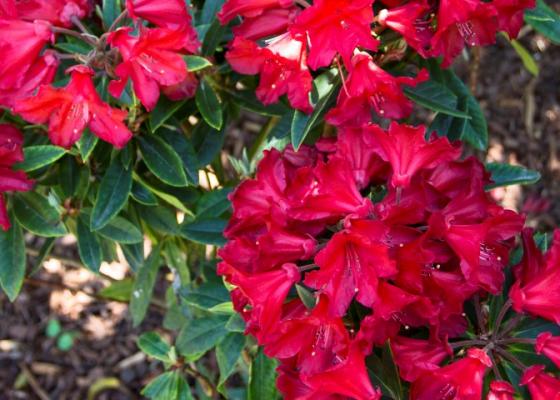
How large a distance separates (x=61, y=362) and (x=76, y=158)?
4.64ft

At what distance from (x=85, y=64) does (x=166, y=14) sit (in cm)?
17

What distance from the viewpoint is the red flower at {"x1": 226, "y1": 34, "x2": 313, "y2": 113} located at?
145 centimetres

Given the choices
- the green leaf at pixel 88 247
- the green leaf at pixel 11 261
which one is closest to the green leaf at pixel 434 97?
the green leaf at pixel 88 247

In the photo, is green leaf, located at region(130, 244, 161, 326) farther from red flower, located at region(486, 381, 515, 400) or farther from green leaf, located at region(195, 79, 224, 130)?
red flower, located at region(486, 381, 515, 400)

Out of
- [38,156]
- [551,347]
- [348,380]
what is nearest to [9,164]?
[38,156]

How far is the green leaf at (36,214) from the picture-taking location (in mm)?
1796

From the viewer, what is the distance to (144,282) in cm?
219

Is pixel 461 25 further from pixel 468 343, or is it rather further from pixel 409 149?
pixel 468 343

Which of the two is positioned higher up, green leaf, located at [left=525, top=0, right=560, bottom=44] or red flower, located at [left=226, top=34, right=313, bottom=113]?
red flower, located at [left=226, top=34, right=313, bottom=113]

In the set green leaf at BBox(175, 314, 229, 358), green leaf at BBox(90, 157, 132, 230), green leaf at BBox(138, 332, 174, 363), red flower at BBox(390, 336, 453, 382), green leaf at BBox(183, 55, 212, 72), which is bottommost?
green leaf at BBox(138, 332, 174, 363)

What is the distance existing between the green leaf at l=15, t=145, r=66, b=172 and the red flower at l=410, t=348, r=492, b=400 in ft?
2.73

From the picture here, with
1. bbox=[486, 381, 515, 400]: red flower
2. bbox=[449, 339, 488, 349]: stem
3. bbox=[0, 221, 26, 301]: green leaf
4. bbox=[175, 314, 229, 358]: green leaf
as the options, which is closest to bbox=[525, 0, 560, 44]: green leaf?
bbox=[449, 339, 488, 349]: stem

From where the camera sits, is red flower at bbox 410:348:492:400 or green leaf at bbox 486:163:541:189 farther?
green leaf at bbox 486:163:541:189

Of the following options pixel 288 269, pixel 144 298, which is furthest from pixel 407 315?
pixel 144 298
